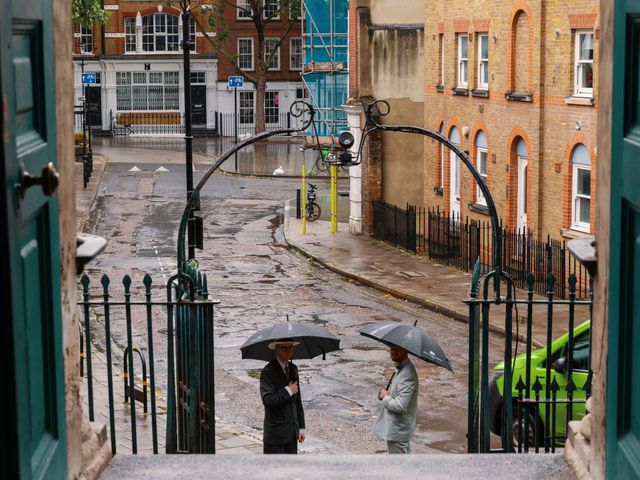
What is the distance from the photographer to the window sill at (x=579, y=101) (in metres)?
22.9

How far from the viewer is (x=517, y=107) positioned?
25.7 meters

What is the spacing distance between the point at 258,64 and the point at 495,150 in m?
38.8

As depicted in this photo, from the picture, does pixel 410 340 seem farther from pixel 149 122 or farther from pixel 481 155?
pixel 149 122

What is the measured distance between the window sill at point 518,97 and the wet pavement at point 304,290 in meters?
3.92

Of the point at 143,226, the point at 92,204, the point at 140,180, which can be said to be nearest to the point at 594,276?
the point at 143,226

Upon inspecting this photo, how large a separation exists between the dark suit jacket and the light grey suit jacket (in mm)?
800

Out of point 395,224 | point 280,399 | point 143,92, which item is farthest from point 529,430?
point 143,92

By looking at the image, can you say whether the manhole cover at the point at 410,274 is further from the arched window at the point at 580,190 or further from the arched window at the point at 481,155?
the arched window at the point at 580,190

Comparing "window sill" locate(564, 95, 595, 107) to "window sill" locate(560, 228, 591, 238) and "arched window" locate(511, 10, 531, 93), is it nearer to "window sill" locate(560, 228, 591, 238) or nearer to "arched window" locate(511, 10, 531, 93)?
"arched window" locate(511, 10, 531, 93)

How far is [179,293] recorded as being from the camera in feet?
31.4

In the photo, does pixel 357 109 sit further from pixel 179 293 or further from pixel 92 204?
pixel 179 293

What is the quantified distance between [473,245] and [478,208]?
0.85 metres

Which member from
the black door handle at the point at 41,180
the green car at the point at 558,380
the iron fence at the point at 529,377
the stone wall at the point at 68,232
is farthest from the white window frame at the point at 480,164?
the black door handle at the point at 41,180

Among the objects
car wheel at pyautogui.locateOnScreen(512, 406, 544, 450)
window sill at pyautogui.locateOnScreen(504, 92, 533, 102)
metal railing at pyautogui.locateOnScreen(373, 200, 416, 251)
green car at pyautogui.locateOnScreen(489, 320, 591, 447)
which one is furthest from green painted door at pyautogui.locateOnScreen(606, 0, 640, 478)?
metal railing at pyautogui.locateOnScreen(373, 200, 416, 251)
